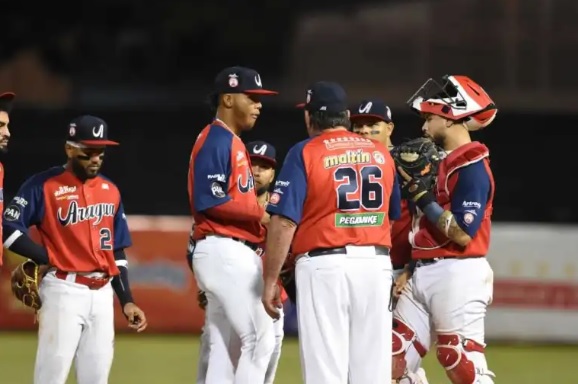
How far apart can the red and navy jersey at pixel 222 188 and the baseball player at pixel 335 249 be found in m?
0.55

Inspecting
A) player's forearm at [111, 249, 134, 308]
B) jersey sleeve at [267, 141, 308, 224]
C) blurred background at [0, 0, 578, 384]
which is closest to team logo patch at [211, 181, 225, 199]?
jersey sleeve at [267, 141, 308, 224]

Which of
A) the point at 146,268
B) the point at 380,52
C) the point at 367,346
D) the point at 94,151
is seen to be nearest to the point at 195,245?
the point at 94,151

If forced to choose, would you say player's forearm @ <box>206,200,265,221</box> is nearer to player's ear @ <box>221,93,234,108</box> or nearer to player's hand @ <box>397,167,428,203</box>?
player's ear @ <box>221,93,234,108</box>

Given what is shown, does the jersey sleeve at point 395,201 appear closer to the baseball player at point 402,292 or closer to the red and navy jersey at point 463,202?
the baseball player at point 402,292

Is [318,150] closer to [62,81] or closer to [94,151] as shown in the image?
[94,151]

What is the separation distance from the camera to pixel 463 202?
7355mm

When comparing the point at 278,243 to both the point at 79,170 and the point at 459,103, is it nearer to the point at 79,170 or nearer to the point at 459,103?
the point at 79,170

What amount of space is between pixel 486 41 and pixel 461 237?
11.1 m

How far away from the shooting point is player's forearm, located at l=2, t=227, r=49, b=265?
7.21 meters

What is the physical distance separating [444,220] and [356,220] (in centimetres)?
74

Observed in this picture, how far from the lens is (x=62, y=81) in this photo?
1877 cm

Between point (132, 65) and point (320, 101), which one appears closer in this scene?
point (320, 101)

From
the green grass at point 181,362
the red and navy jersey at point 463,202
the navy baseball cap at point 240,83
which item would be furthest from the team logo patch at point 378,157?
the green grass at point 181,362

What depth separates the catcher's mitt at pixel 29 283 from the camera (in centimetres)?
735
